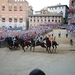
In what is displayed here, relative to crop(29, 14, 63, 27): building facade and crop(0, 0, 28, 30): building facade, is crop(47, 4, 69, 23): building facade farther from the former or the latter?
crop(0, 0, 28, 30): building facade

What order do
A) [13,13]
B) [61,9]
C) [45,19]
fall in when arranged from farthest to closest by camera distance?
[61,9] < [45,19] < [13,13]

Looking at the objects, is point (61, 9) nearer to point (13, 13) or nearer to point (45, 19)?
point (45, 19)

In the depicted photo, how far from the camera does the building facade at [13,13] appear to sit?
4244cm

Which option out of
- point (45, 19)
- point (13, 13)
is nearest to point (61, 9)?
point (45, 19)

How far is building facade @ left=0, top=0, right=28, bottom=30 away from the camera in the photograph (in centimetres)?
4244

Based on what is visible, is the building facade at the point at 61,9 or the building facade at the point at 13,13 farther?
the building facade at the point at 61,9

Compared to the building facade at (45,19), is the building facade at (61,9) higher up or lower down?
higher up

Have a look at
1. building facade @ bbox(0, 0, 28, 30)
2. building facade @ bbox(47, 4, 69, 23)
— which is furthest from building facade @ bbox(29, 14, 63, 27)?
building facade @ bbox(47, 4, 69, 23)

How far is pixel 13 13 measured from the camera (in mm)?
43406

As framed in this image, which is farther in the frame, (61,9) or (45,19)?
(61,9)

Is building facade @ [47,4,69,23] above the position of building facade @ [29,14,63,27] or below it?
above

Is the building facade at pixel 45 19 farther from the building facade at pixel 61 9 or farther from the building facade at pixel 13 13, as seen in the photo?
the building facade at pixel 61 9

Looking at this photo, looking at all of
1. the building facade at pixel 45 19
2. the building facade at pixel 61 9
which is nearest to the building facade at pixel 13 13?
the building facade at pixel 45 19

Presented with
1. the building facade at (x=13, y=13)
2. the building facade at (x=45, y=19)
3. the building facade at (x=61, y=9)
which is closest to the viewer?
the building facade at (x=13, y=13)
